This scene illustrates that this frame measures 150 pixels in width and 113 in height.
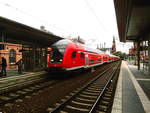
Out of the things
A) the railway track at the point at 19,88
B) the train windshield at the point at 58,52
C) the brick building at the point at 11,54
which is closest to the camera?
the railway track at the point at 19,88

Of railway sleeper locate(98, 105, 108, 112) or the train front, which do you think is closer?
railway sleeper locate(98, 105, 108, 112)

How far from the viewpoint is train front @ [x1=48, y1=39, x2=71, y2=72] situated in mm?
10726

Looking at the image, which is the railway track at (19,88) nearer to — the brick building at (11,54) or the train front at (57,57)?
the train front at (57,57)

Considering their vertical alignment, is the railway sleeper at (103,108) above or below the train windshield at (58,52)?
below

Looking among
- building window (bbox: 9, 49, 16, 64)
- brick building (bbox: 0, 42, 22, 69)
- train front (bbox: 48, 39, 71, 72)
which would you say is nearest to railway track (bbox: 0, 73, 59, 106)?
train front (bbox: 48, 39, 71, 72)

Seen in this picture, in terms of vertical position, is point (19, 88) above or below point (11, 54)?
below

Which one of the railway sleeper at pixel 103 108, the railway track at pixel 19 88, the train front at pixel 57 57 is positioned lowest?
the railway sleeper at pixel 103 108

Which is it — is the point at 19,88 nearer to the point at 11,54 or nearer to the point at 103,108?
the point at 103,108

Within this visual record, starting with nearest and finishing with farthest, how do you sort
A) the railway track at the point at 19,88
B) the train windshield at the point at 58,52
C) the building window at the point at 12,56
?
the railway track at the point at 19,88
the train windshield at the point at 58,52
the building window at the point at 12,56

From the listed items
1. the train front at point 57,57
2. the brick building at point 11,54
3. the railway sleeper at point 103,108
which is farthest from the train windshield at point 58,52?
the brick building at point 11,54

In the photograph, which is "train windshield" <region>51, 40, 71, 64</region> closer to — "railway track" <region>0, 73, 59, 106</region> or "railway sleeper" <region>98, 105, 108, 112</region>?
"railway track" <region>0, 73, 59, 106</region>

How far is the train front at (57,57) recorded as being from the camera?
10.7 m

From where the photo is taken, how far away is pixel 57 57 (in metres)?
11.1

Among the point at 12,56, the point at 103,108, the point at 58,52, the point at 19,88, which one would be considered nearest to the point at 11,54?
the point at 12,56
